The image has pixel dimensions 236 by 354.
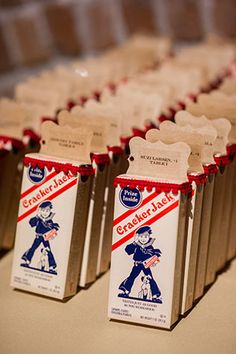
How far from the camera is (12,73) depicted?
384 centimetres

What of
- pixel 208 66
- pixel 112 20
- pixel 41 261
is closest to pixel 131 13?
pixel 112 20

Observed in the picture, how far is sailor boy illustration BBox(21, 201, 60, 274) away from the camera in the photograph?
1.87 m

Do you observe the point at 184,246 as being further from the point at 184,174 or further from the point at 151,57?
the point at 151,57

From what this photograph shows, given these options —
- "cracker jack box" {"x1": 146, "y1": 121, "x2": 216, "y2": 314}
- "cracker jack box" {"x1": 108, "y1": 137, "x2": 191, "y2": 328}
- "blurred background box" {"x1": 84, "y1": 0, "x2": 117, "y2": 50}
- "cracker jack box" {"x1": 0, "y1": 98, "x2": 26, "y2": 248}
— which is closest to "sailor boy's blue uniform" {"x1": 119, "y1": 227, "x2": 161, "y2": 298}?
"cracker jack box" {"x1": 108, "y1": 137, "x2": 191, "y2": 328}

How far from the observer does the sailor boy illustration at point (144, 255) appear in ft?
5.70

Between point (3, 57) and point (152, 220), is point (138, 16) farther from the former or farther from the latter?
point (152, 220)

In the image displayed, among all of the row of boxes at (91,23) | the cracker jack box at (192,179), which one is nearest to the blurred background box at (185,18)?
the row of boxes at (91,23)

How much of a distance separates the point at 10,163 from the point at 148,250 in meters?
0.65

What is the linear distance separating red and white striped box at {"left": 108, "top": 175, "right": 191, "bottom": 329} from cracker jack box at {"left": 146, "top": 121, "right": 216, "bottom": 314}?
0.03m

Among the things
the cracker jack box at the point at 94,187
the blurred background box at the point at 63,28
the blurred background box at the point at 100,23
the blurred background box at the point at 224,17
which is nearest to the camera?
the cracker jack box at the point at 94,187

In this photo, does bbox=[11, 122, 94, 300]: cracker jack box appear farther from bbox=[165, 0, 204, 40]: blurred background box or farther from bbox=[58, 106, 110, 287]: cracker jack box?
bbox=[165, 0, 204, 40]: blurred background box

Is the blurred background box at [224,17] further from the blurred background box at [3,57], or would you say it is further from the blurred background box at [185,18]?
the blurred background box at [3,57]

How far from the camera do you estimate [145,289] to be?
1.75 metres

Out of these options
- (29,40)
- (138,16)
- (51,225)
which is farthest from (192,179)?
(138,16)
